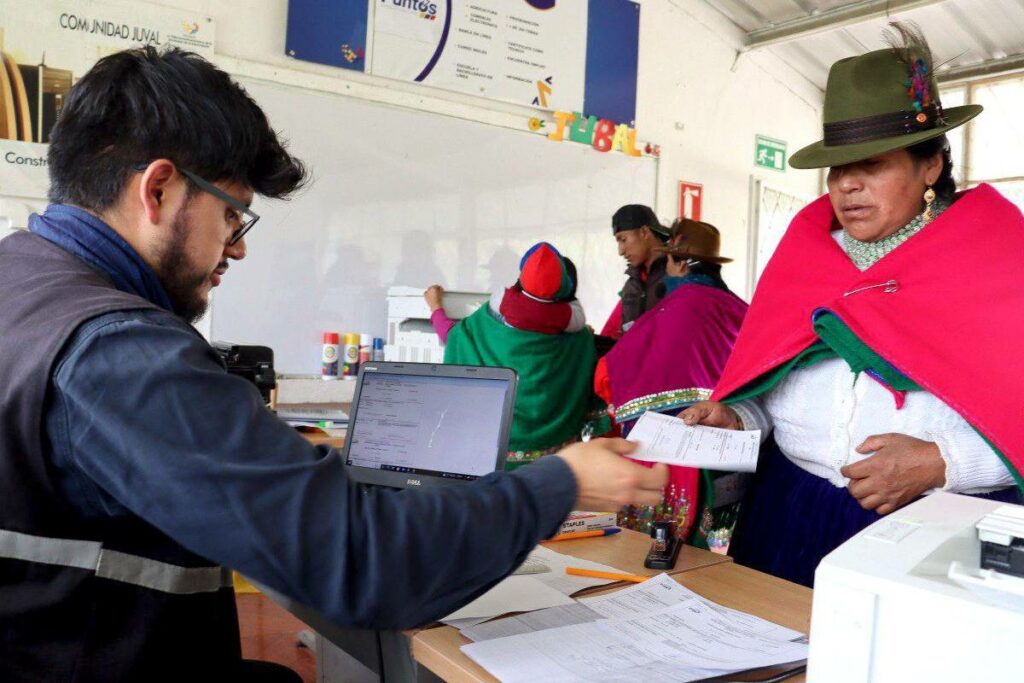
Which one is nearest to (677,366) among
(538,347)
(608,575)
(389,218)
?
(538,347)

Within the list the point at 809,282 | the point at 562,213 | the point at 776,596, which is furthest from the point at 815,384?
the point at 562,213

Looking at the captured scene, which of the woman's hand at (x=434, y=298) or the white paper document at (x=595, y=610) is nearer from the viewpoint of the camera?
the white paper document at (x=595, y=610)

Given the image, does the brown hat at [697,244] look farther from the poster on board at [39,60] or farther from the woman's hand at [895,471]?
the poster on board at [39,60]

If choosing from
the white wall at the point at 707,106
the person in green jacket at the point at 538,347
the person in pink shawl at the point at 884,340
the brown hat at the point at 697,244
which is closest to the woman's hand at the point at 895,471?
the person in pink shawl at the point at 884,340

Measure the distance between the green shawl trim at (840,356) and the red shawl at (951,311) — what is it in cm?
1

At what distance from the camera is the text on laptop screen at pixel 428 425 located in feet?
4.80

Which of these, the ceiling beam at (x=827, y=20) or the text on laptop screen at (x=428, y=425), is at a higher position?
the ceiling beam at (x=827, y=20)

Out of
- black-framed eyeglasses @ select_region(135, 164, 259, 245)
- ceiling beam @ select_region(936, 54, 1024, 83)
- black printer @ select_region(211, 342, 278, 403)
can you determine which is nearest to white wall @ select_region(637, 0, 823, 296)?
ceiling beam @ select_region(936, 54, 1024, 83)

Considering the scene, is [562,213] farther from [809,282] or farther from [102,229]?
[102,229]

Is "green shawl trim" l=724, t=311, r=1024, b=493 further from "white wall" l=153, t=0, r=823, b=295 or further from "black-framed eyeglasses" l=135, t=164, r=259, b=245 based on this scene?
"white wall" l=153, t=0, r=823, b=295

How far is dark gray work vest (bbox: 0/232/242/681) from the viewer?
0.69 m

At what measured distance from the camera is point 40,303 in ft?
2.33

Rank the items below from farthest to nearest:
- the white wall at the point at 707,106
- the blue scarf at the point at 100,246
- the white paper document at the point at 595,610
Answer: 1. the white wall at the point at 707,106
2. the white paper document at the point at 595,610
3. the blue scarf at the point at 100,246

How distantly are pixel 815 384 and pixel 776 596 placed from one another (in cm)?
45
